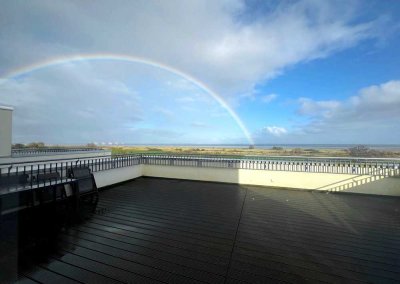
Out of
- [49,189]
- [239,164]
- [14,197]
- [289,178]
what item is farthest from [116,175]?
[289,178]

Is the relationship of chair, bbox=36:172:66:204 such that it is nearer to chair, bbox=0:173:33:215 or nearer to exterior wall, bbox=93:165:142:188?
chair, bbox=0:173:33:215

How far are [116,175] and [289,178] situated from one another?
5.44 metres

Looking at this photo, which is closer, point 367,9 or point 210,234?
point 210,234

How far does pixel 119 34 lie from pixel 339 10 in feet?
26.1

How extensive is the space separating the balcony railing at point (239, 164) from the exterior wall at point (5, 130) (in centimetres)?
280

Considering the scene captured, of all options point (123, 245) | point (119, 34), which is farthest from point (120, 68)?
point (123, 245)

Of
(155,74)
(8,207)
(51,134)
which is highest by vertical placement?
(155,74)

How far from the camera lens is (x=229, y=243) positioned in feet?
9.00

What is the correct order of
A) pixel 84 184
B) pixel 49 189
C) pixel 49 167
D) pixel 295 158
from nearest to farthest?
pixel 49 189, pixel 84 184, pixel 49 167, pixel 295 158

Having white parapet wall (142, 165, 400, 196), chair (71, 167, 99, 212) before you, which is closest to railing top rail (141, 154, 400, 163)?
white parapet wall (142, 165, 400, 196)

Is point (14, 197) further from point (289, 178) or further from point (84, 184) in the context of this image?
point (289, 178)

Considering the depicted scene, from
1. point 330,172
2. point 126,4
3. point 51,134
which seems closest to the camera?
point 330,172

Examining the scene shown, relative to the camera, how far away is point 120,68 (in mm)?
11445

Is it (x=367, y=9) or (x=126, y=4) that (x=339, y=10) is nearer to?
(x=367, y=9)
